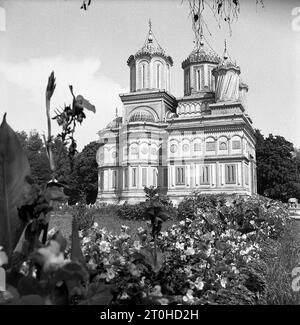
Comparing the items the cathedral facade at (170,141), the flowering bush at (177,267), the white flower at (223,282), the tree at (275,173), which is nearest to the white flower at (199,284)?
the flowering bush at (177,267)

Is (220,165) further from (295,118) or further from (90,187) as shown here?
(295,118)

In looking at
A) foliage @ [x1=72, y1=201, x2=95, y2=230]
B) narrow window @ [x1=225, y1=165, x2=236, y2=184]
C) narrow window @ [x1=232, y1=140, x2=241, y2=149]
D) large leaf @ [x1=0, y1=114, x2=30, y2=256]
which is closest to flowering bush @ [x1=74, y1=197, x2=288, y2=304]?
large leaf @ [x1=0, y1=114, x2=30, y2=256]

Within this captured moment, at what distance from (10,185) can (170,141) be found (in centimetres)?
780

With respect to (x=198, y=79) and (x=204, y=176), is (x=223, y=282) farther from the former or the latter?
(x=198, y=79)

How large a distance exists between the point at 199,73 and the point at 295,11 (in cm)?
2055

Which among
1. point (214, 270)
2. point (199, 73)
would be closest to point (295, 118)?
point (214, 270)

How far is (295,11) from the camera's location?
280cm

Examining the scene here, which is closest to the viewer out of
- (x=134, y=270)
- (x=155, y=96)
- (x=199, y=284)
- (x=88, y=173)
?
(x=134, y=270)

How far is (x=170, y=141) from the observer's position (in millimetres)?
9570

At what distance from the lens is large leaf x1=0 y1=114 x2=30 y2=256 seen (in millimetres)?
1894

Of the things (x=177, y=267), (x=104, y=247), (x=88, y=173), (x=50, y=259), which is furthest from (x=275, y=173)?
(x=50, y=259)

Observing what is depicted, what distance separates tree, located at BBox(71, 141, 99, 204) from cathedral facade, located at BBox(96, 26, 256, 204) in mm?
141

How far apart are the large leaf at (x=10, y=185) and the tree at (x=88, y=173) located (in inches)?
120

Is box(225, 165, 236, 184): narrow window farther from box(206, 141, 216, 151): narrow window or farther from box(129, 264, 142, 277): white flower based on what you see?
box(129, 264, 142, 277): white flower
